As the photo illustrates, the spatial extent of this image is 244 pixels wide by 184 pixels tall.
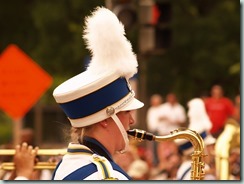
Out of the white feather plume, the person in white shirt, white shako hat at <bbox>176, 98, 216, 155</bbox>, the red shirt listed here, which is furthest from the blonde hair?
the person in white shirt

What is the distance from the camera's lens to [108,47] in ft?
18.2

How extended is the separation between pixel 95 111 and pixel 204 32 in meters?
22.1

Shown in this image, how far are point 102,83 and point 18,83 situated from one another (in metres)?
9.56

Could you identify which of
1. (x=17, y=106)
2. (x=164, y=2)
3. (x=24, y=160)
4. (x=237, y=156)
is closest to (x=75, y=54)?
(x=164, y=2)

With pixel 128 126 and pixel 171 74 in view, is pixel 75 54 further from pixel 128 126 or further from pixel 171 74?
pixel 128 126

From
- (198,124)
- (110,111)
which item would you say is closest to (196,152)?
(110,111)

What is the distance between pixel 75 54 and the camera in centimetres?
2686

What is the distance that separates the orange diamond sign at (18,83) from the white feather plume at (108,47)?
9.12 metres

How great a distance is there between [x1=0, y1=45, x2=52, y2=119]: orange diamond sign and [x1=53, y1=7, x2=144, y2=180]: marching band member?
919cm

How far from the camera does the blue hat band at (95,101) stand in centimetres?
551

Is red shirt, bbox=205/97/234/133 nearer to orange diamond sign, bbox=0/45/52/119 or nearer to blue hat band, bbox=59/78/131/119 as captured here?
orange diamond sign, bbox=0/45/52/119

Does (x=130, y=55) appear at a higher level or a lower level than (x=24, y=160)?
higher

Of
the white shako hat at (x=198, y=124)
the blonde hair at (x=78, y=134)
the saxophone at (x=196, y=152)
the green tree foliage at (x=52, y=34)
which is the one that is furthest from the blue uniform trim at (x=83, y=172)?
the green tree foliage at (x=52, y=34)

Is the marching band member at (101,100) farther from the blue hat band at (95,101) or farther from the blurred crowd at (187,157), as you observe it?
the blurred crowd at (187,157)
